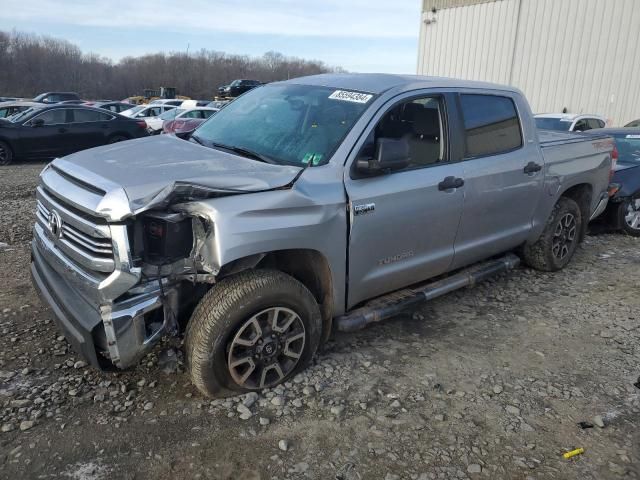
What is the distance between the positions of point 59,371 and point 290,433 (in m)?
1.59

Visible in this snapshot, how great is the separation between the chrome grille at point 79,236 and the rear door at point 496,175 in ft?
8.47

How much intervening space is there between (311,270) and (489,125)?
2.10 m

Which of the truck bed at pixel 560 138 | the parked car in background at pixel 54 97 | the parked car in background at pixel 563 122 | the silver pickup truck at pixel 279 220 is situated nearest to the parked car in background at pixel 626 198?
the truck bed at pixel 560 138

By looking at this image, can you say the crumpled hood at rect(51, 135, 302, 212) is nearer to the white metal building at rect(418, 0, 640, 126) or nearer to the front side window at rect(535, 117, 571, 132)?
the front side window at rect(535, 117, 571, 132)

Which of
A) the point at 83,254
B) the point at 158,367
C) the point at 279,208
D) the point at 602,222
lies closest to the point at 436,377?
the point at 279,208

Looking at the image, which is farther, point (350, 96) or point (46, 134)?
point (46, 134)

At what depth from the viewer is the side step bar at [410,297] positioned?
3.54 metres

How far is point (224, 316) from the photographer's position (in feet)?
9.51

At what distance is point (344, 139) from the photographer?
3.39 metres

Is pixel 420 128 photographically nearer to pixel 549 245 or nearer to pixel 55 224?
pixel 549 245

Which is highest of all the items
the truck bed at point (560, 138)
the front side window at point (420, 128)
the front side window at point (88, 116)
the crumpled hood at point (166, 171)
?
the front side window at point (420, 128)

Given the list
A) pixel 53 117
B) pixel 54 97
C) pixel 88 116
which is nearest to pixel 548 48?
pixel 88 116

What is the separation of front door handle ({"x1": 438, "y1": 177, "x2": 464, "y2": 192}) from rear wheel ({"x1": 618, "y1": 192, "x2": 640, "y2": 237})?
4607 mm

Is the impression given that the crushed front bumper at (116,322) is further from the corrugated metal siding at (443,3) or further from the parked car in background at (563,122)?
the corrugated metal siding at (443,3)
